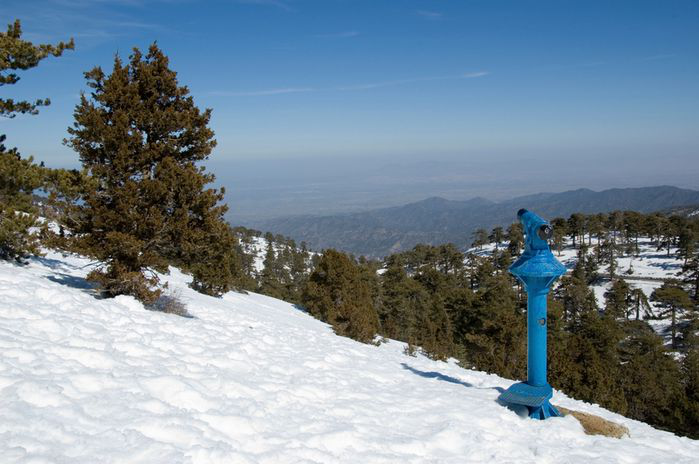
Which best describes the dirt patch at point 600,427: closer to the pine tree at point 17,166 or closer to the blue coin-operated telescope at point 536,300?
the blue coin-operated telescope at point 536,300

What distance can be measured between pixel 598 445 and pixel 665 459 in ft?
2.77

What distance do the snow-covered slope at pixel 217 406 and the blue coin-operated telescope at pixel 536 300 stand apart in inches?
12.8

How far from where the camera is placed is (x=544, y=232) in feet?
25.1

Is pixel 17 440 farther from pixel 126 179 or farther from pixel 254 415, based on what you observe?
pixel 126 179

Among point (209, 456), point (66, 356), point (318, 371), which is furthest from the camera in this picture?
point (318, 371)

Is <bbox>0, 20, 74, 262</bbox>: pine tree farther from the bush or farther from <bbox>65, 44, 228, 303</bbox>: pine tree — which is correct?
the bush

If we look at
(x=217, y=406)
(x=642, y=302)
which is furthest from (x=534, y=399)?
(x=642, y=302)

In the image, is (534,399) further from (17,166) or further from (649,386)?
(649,386)

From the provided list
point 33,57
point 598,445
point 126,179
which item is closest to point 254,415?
point 598,445

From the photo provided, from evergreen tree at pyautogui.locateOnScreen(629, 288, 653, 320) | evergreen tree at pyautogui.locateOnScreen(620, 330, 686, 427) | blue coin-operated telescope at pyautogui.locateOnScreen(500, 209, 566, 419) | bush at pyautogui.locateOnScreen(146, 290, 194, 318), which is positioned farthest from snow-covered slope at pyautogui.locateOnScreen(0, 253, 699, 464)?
evergreen tree at pyautogui.locateOnScreen(629, 288, 653, 320)

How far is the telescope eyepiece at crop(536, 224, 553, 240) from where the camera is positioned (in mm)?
7550

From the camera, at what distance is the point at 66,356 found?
21.2 ft

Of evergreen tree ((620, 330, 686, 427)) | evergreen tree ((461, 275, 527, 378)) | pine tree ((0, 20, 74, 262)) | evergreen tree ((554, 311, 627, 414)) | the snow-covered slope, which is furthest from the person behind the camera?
evergreen tree ((620, 330, 686, 427))

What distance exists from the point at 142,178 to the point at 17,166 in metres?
2.66
